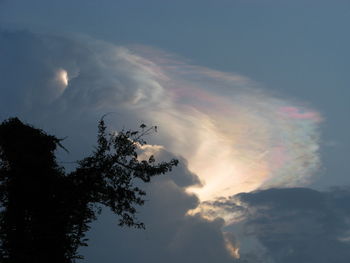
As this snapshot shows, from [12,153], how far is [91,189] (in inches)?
189

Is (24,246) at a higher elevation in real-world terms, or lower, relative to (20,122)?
lower

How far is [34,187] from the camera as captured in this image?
19.6 m

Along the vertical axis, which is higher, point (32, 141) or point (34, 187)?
point (32, 141)

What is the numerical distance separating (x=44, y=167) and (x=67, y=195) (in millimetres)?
2175

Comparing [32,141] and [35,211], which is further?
[32,141]

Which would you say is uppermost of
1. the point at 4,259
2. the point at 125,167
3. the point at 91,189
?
the point at 125,167

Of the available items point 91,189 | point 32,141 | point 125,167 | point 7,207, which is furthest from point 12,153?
point 125,167

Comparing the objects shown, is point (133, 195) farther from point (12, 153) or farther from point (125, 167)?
point (12, 153)

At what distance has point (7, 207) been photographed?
2011 cm

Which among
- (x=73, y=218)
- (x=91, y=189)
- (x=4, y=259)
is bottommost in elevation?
(x=4, y=259)

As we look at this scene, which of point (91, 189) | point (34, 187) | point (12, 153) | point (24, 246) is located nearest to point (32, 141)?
point (12, 153)

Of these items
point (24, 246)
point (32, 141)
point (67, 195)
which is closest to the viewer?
point (24, 246)

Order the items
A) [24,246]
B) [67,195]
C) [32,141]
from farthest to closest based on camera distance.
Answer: [32,141], [67,195], [24,246]

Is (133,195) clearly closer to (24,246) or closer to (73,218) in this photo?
(73,218)
